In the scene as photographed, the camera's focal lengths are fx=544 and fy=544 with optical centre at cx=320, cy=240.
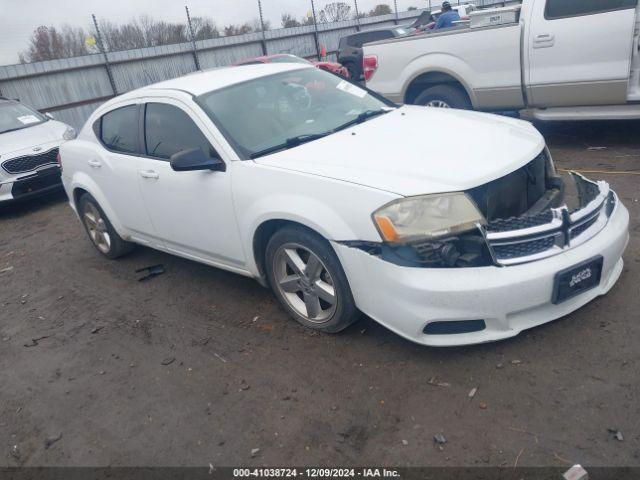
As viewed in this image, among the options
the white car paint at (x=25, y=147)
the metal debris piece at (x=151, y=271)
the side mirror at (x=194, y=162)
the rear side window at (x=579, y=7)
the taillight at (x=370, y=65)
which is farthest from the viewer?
the white car paint at (x=25, y=147)

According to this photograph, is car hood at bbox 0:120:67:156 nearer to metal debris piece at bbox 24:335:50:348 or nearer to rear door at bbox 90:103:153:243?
rear door at bbox 90:103:153:243

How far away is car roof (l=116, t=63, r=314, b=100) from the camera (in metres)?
4.12

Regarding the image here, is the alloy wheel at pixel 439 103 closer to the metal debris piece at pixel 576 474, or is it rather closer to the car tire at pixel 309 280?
the car tire at pixel 309 280

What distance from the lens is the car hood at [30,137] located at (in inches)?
324

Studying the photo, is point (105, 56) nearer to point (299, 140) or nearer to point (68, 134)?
point (68, 134)

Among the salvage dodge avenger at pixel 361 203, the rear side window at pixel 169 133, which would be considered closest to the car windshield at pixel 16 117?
the salvage dodge avenger at pixel 361 203

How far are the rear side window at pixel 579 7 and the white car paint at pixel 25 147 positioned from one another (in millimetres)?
7262

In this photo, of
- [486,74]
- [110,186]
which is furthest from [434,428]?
[486,74]

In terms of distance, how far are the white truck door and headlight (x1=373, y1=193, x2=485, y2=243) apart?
432 cm

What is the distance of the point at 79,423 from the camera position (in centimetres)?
311

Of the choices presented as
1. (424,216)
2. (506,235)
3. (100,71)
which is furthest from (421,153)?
(100,71)

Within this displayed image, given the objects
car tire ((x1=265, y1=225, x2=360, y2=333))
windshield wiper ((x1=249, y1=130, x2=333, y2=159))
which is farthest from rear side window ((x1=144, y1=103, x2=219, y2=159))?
car tire ((x1=265, y1=225, x2=360, y2=333))

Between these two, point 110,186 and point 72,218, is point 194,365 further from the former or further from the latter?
point 72,218

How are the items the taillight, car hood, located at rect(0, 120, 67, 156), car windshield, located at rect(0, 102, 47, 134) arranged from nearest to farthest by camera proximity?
1. the taillight
2. car hood, located at rect(0, 120, 67, 156)
3. car windshield, located at rect(0, 102, 47, 134)
